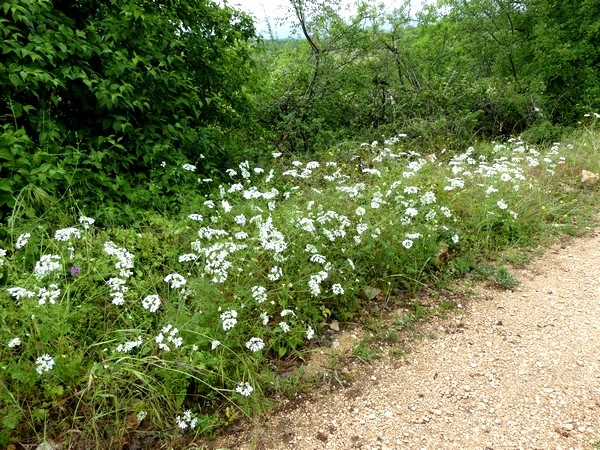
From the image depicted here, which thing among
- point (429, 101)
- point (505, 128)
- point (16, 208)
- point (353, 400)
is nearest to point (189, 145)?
point (16, 208)

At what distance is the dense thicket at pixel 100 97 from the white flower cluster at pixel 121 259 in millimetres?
857

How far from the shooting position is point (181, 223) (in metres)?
3.84

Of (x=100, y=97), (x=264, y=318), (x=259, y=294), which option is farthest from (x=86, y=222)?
(x=264, y=318)

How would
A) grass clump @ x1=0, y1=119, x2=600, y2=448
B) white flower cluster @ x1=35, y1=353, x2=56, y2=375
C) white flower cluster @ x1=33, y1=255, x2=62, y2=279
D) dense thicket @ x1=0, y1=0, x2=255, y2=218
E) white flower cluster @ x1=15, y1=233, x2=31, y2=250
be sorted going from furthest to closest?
1. dense thicket @ x1=0, y1=0, x2=255, y2=218
2. white flower cluster @ x1=15, y1=233, x2=31, y2=250
3. white flower cluster @ x1=33, y1=255, x2=62, y2=279
4. grass clump @ x1=0, y1=119, x2=600, y2=448
5. white flower cluster @ x1=35, y1=353, x2=56, y2=375

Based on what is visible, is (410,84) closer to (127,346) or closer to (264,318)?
(264,318)

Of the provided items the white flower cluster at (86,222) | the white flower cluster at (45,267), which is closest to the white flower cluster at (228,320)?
the white flower cluster at (45,267)

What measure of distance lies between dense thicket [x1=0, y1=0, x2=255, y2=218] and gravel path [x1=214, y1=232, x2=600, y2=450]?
2745 mm

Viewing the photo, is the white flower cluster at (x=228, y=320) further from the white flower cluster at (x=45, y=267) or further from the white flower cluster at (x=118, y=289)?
the white flower cluster at (x=45, y=267)

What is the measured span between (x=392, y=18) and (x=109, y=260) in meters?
9.02

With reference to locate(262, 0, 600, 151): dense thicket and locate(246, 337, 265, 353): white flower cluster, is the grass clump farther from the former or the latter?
locate(262, 0, 600, 151): dense thicket

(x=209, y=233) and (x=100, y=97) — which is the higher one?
(x=100, y=97)

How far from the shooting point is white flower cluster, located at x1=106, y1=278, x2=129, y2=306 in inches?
104

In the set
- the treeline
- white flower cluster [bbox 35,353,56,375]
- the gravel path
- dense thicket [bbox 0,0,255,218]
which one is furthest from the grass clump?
the treeline

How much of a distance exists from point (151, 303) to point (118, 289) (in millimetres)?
321
